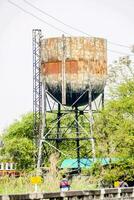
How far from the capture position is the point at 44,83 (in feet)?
188

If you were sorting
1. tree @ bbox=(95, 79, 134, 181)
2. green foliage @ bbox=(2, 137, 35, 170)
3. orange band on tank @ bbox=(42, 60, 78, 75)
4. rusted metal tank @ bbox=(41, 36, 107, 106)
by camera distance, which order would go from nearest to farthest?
tree @ bbox=(95, 79, 134, 181), rusted metal tank @ bbox=(41, 36, 107, 106), orange band on tank @ bbox=(42, 60, 78, 75), green foliage @ bbox=(2, 137, 35, 170)

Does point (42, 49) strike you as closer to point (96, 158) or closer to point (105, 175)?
point (96, 158)

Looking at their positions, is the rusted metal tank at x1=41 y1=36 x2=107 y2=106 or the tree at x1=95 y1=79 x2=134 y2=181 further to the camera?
the rusted metal tank at x1=41 y1=36 x2=107 y2=106

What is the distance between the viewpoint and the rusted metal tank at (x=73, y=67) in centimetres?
5600

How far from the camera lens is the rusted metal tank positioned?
5600 cm

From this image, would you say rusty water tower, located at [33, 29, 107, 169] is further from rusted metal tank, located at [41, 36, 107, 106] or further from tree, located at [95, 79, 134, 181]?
tree, located at [95, 79, 134, 181]

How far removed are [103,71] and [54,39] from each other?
15.6 ft

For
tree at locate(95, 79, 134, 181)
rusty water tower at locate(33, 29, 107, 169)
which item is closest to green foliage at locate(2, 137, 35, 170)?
rusty water tower at locate(33, 29, 107, 169)

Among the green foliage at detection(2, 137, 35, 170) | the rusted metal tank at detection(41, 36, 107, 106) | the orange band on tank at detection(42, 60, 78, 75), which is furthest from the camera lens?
the green foliage at detection(2, 137, 35, 170)

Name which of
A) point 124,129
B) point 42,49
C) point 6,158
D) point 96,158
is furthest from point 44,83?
point 6,158

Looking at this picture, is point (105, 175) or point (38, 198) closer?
point (38, 198)

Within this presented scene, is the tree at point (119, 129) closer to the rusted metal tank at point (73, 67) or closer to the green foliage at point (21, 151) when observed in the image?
the rusted metal tank at point (73, 67)

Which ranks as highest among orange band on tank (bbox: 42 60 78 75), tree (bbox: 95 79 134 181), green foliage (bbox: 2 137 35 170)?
orange band on tank (bbox: 42 60 78 75)

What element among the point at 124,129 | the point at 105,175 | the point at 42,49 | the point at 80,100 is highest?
the point at 42,49
